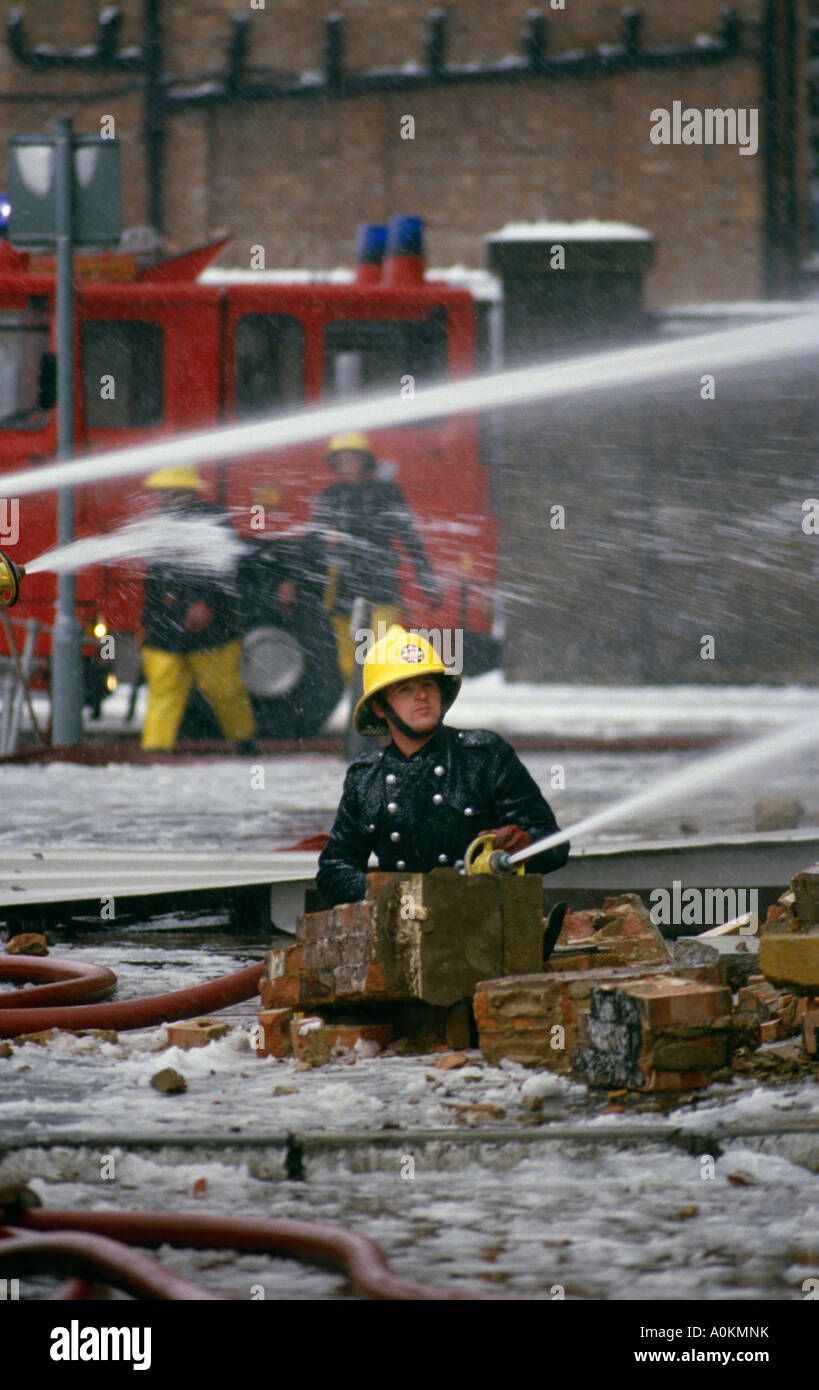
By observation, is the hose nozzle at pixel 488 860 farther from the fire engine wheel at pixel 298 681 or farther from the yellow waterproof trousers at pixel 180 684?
the fire engine wheel at pixel 298 681

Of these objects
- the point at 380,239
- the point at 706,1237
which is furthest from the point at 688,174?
the point at 706,1237

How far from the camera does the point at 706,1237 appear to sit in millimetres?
3668

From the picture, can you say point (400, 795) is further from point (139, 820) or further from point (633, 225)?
point (633, 225)

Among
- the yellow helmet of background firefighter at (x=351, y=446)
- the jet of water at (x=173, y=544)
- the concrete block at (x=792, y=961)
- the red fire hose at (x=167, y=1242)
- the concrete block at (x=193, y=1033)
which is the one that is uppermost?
the yellow helmet of background firefighter at (x=351, y=446)

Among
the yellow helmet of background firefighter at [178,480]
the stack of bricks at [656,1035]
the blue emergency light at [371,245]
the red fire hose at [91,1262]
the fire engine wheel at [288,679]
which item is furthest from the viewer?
the blue emergency light at [371,245]

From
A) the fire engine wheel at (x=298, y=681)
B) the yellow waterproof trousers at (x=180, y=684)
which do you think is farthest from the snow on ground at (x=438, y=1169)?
the fire engine wheel at (x=298, y=681)

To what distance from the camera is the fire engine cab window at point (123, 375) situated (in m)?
13.4

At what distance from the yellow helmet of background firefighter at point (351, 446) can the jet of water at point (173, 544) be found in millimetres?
880

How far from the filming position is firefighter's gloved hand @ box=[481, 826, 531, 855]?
5418mm

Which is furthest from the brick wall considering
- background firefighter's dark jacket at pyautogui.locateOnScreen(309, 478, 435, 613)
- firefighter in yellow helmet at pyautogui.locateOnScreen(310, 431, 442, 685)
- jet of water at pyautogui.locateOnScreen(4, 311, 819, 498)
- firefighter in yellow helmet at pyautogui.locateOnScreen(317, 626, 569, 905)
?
firefighter in yellow helmet at pyautogui.locateOnScreen(317, 626, 569, 905)

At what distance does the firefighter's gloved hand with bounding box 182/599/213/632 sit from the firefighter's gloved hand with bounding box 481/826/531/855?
7.02 m

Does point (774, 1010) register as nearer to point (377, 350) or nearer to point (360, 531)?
point (360, 531)
